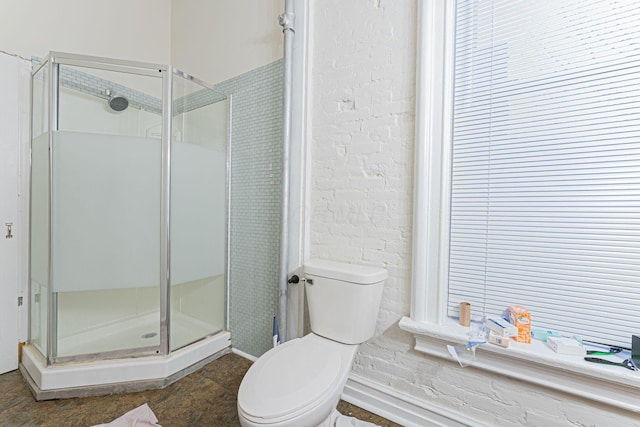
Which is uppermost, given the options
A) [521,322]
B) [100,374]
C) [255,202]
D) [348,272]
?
[255,202]

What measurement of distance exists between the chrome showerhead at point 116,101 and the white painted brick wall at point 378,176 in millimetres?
1240

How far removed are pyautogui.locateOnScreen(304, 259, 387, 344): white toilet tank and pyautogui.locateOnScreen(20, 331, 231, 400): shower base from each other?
0.94 metres

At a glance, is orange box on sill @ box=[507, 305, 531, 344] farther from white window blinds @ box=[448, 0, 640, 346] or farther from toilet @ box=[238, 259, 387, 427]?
toilet @ box=[238, 259, 387, 427]

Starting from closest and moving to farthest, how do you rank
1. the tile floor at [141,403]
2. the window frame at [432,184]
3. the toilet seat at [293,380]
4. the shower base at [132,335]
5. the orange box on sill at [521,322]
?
the toilet seat at [293,380] → the orange box on sill at [521,322] → the window frame at [432,184] → the tile floor at [141,403] → the shower base at [132,335]

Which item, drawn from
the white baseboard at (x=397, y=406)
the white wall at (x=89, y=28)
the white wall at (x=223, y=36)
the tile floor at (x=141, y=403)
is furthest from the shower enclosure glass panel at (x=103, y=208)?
the white baseboard at (x=397, y=406)

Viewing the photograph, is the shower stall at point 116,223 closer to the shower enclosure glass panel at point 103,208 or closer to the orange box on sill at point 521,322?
the shower enclosure glass panel at point 103,208

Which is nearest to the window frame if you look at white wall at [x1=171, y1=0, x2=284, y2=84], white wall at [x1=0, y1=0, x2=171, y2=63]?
white wall at [x1=171, y1=0, x2=284, y2=84]

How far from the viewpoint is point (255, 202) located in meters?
1.98

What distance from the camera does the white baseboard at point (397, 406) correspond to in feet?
4.25

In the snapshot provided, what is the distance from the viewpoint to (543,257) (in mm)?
1160

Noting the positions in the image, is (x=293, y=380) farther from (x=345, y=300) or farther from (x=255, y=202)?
(x=255, y=202)

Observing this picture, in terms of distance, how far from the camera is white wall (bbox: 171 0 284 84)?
6.26 feet

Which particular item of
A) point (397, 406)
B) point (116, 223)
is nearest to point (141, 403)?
point (116, 223)

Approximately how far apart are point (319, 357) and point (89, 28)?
8.63 ft
